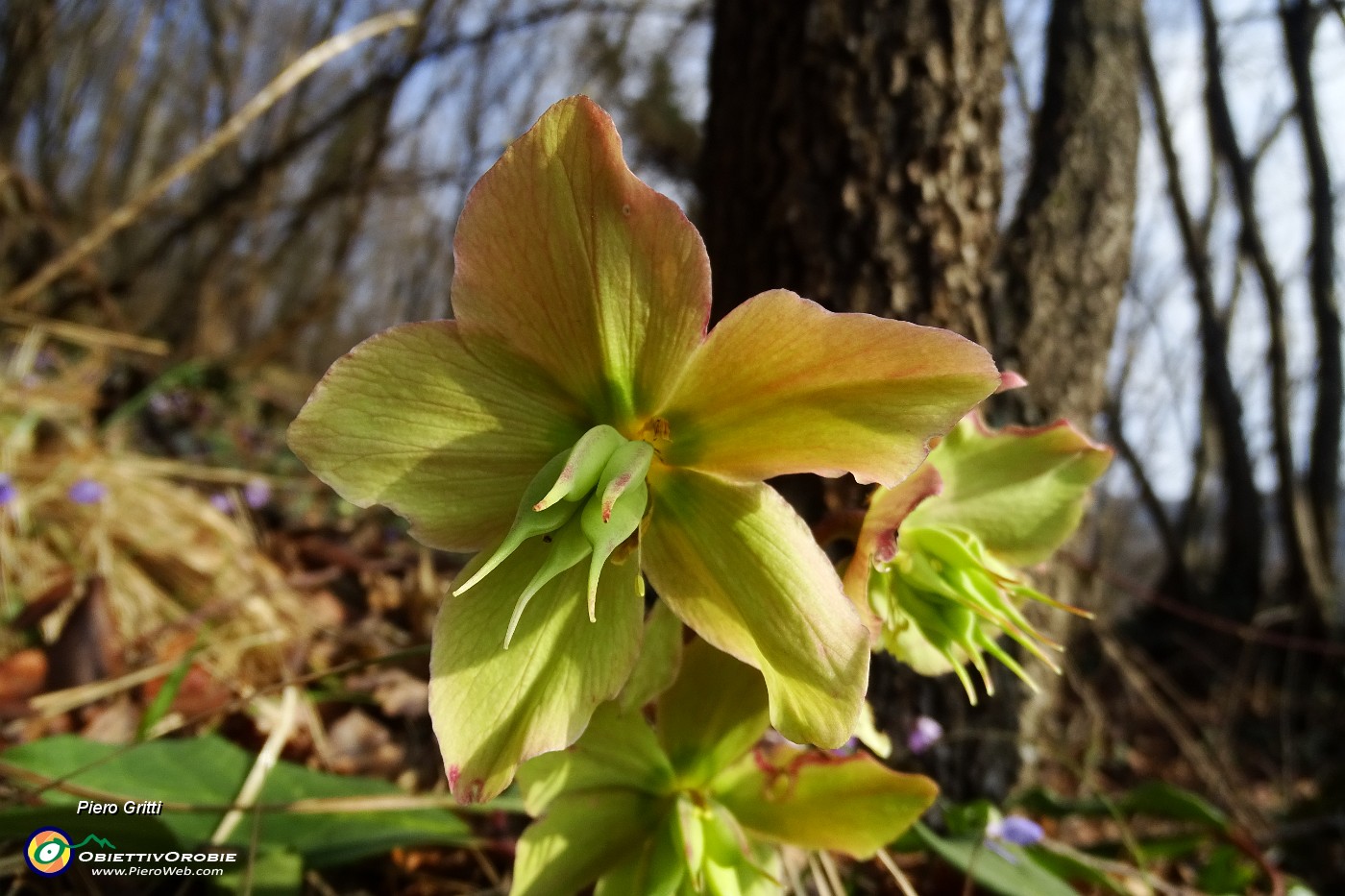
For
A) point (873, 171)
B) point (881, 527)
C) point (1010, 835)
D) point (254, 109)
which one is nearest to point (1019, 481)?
point (881, 527)

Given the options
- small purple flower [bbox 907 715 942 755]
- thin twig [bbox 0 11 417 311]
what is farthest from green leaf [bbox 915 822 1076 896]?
thin twig [bbox 0 11 417 311]

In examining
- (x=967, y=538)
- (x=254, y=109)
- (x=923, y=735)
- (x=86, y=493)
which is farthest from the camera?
(x=86, y=493)

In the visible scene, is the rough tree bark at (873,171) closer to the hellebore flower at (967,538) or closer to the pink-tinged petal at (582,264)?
the hellebore flower at (967,538)

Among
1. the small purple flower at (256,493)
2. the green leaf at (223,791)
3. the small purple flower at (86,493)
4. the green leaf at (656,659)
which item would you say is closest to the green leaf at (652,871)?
the green leaf at (656,659)

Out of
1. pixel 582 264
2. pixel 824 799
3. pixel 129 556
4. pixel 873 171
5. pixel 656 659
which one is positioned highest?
pixel 873 171

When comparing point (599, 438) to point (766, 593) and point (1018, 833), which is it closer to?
point (766, 593)

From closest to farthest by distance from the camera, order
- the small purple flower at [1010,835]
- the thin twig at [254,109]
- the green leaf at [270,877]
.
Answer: the green leaf at [270,877] → the small purple flower at [1010,835] → the thin twig at [254,109]

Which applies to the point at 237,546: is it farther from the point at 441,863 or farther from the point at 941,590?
the point at 941,590
